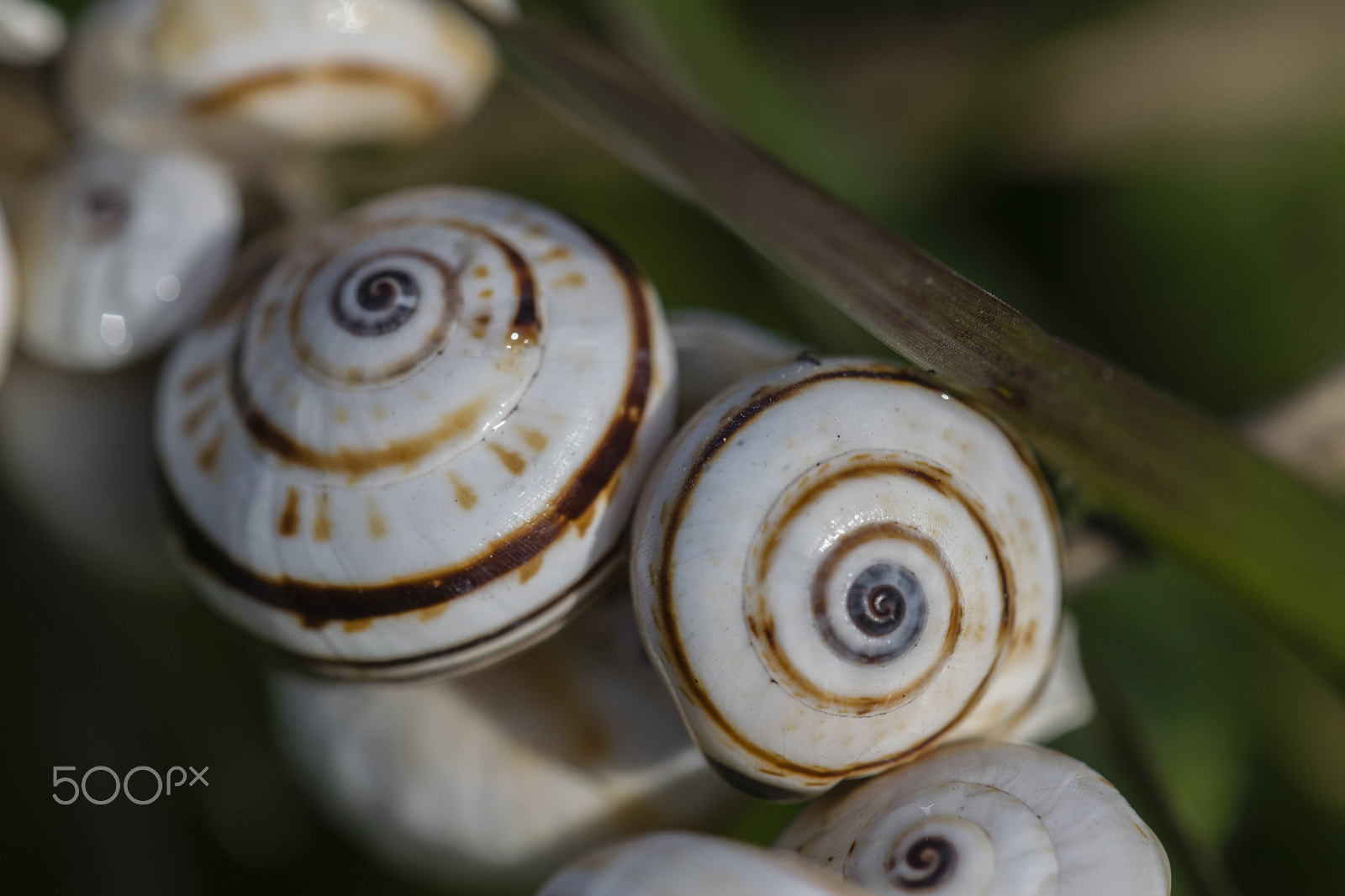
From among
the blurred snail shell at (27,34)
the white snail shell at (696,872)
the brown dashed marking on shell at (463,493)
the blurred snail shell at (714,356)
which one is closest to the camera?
the white snail shell at (696,872)

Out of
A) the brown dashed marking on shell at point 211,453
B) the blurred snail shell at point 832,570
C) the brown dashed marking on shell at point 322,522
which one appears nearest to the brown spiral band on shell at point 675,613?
the blurred snail shell at point 832,570

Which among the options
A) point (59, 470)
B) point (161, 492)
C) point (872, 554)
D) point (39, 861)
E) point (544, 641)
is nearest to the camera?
point (872, 554)

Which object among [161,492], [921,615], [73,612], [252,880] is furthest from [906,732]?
[73,612]

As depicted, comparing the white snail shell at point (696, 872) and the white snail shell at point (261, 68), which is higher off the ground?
the white snail shell at point (261, 68)

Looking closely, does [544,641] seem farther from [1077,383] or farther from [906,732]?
[1077,383]

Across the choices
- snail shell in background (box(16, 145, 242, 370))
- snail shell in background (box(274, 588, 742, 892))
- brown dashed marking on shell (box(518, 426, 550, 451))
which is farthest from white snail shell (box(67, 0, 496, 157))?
snail shell in background (box(274, 588, 742, 892))

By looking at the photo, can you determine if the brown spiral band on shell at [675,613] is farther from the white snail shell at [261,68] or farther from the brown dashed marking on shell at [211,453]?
the white snail shell at [261,68]
